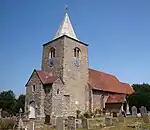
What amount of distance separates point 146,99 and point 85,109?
36.6ft

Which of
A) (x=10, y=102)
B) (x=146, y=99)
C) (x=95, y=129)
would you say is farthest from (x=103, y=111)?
(x=10, y=102)

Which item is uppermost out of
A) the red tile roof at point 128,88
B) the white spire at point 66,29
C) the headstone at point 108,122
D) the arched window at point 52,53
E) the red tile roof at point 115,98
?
the white spire at point 66,29

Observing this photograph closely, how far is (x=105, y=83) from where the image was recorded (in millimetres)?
42656

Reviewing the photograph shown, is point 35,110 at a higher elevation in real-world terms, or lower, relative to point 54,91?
lower

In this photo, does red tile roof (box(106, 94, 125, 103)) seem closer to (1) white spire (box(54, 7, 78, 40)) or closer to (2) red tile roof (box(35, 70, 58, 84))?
(2) red tile roof (box(35, 70, 58, 84))

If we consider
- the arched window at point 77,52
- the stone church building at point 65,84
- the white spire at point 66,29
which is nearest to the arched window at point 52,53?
the stone church building at point 65,84

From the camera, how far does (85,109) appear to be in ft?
117

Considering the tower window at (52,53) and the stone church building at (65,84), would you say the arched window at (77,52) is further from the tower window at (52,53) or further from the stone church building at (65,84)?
the tower window at (52,53)

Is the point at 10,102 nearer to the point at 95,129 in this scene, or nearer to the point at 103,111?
the point at 103,111

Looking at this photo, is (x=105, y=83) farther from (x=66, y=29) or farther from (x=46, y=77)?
(x=46, y=77)

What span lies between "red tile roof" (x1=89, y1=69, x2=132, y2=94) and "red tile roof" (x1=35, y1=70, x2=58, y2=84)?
7.66 meters

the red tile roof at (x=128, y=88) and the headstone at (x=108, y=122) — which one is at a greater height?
the red tile roof at (x=128, y=88)

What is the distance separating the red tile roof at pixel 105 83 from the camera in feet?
129

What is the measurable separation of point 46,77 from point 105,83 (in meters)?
13.8
